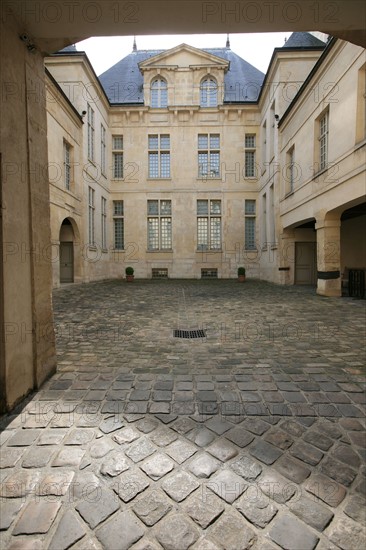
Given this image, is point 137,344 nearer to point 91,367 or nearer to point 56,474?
point 91,367

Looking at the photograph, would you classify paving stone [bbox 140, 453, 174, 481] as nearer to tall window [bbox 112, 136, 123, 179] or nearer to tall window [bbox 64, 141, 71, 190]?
tall window [bbox 64, 141, 71, 190]

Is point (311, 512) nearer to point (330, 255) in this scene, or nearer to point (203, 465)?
point (203, 465)

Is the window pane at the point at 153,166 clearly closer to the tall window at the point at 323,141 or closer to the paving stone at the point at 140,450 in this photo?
the tall window at the point at 323,141

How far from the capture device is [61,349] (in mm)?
4477

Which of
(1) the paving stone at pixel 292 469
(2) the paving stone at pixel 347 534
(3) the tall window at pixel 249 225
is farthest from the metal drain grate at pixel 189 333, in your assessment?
(3) the tall window at pixel 249 225

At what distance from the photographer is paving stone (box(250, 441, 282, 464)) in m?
2.00

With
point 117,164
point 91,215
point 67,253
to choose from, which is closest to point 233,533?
point 67,253

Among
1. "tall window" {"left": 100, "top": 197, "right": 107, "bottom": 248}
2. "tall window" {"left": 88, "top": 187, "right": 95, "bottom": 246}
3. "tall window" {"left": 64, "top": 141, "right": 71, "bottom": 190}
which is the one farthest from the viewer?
"tall window" {"left": 100, "top": 197, "right": 107, "bottom": 248}

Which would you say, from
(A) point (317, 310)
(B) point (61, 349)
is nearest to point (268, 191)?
(A) point (317, 310)

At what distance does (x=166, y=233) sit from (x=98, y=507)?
19413mm

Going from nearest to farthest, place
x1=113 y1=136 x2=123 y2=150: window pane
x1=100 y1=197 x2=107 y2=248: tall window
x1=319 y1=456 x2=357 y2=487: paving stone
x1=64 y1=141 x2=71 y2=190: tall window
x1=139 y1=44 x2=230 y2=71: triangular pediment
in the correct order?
x1=319 y1=456 x2=357 y2=487: paving stone → x1=64 y1=141 x2=71 y2=190: tall window → x1=100 y1=197 x2=107 y2=248: tall window → x1=139 y1=44 x2=230 y2=71: triangular pediment → x1=113 y1=136 x2=123 y2=150: window pane

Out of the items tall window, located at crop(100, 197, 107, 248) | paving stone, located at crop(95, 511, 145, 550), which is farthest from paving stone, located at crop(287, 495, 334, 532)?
tall window, located at crop(100, 197, 107, 248)

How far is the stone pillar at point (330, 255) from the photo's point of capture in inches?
406

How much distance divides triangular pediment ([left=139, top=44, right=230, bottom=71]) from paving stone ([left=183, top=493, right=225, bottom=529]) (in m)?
24.0
